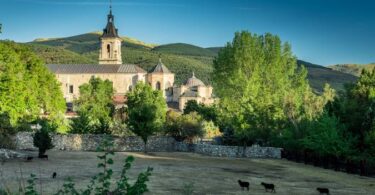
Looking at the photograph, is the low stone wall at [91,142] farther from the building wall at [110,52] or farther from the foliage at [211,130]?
the building wall at [110,52]

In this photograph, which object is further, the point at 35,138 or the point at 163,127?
the point at 163,127

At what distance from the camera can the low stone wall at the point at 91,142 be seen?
5191cm

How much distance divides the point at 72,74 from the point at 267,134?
299ft

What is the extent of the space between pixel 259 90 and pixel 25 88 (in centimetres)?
2759

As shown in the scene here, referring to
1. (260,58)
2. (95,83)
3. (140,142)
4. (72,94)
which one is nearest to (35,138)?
(140,142)

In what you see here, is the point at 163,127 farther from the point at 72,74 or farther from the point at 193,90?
the point at 72,74

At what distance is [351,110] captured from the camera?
133 ft

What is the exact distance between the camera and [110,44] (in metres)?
136

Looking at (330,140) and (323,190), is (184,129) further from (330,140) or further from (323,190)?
(323,190)

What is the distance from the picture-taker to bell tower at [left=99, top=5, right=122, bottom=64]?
444ft

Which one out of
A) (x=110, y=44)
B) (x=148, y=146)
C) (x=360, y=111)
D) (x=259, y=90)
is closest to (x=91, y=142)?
(x=148, y=146)

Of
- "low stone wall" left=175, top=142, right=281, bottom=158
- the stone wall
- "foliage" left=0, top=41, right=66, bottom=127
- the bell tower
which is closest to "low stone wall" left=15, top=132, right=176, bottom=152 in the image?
the stone wall

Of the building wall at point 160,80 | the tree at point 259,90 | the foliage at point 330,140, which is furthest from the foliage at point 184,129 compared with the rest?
the building wall at point 160,80

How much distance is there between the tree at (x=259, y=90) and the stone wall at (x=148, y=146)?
2.24 meters
